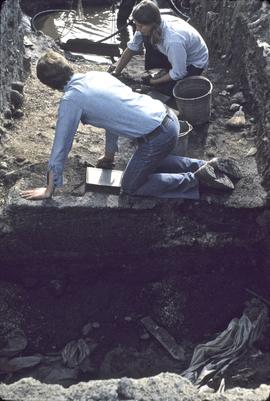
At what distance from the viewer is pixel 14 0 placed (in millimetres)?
7016

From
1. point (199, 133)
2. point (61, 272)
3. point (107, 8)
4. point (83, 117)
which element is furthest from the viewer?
point (107, 8)

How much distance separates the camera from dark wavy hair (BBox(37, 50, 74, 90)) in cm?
470

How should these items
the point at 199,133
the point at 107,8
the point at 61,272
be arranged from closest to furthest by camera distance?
the point at 61,272
the point at 199,133
the point at 107,8

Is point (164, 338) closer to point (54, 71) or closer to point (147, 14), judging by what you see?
point (54, 71)

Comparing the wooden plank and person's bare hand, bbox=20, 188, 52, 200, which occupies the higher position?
person's bare hand, bbox=20, 188, 52, 200

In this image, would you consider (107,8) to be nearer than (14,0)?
No

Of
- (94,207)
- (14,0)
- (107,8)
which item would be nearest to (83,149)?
(94,207)

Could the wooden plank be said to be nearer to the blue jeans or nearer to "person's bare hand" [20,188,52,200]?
the blue jeans

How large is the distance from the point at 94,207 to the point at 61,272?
88 centimetres

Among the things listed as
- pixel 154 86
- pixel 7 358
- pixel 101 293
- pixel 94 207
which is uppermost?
pixel 154 86

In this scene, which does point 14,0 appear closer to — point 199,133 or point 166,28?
point 166,28

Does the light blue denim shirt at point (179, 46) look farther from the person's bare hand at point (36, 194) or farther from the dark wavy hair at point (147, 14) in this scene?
the person's bare hand at point (36, 194)

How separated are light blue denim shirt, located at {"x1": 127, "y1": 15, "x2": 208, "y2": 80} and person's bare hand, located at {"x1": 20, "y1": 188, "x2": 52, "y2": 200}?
2095 millimetres

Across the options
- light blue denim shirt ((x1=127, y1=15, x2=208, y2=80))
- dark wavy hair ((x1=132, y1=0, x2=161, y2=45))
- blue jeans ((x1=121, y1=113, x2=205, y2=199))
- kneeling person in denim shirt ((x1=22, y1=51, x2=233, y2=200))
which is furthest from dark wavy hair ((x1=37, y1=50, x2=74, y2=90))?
light blue denim shirt ((x1=127, y1=15, x2=208, y2=80))
